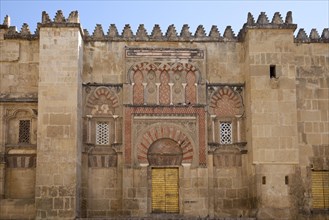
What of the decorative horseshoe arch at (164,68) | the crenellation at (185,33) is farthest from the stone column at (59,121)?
the crenellation at (185,33)

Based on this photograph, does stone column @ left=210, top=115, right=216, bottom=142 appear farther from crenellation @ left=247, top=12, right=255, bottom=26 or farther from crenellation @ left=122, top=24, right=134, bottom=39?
crenellation @ left=122, top=24, right=134, bottom=39

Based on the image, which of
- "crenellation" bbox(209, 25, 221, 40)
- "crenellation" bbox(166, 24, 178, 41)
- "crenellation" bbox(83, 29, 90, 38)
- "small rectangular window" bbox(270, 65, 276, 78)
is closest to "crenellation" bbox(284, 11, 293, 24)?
"small rectangular window" bbox(270, 65, 276, 78)

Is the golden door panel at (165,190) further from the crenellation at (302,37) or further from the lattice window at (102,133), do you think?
the crenellation at (302,37)

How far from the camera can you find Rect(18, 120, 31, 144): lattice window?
12.3m

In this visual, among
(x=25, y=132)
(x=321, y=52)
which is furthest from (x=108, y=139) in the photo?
(x=321, y=52)

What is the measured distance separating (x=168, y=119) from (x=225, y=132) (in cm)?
135

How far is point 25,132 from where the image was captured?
40.5 feet

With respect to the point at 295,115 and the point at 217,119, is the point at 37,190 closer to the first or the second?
the point at 217,119

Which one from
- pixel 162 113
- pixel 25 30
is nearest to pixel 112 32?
pixel 25 30

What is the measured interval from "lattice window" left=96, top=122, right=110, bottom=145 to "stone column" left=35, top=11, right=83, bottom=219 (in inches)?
20.0

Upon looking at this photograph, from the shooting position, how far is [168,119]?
12477 mm

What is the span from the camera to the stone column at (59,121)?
37.1 feet

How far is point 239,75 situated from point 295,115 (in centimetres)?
164

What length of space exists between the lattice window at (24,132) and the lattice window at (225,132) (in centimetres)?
434
